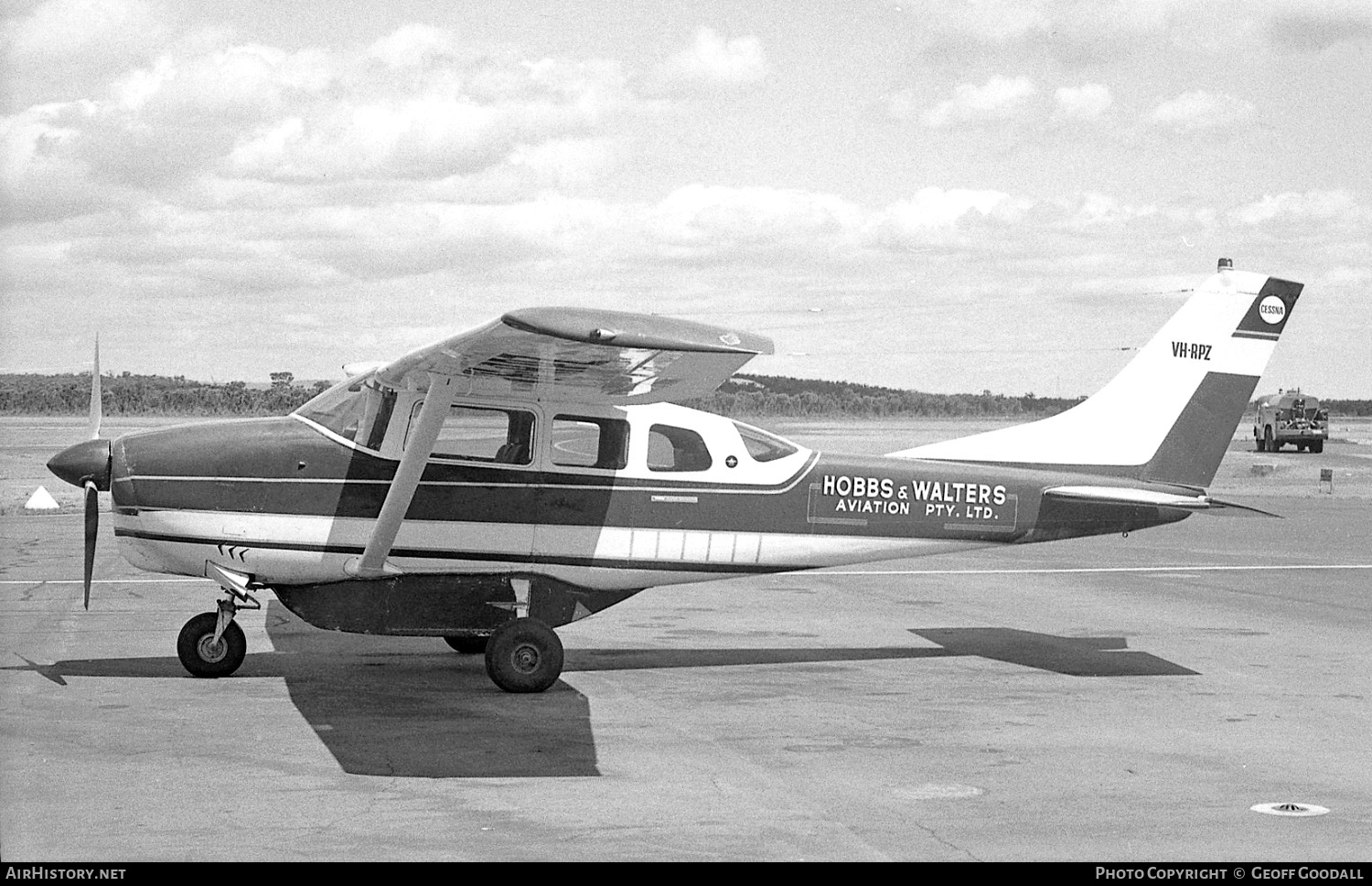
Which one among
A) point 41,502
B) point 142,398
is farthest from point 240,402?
point 41,502

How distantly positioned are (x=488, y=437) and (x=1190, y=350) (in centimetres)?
604

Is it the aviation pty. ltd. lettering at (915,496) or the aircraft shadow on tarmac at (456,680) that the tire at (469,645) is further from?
the aviation pty. ltd. lettering at (915,496)

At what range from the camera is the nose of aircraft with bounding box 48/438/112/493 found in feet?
34.3

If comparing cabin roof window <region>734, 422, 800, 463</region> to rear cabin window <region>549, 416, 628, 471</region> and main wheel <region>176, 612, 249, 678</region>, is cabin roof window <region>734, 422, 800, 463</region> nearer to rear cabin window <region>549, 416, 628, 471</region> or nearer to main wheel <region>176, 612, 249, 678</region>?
rear cabin window <region>549, 416, 628, 471</region>

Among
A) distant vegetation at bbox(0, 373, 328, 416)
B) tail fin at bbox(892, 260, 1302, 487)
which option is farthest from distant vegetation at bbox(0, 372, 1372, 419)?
tail fin at bbox(892, 260, 1302, 487)

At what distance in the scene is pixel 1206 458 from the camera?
1248 centimetres

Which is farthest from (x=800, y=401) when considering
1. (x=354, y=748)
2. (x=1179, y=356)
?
(x=354, y=748)

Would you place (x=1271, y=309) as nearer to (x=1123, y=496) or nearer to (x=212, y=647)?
(x=1123, y=496)

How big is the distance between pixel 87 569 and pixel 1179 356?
8.96 m

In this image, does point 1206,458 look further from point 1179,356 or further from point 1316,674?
point 1316,674

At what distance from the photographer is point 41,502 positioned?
2675cm

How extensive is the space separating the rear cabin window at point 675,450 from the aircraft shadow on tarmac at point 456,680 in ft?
5.35

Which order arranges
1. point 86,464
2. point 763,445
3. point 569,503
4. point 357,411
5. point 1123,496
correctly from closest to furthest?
1. point 86,464
2. point 357,411
3. point 569,503
4. point 763,445
5. point 1123,496

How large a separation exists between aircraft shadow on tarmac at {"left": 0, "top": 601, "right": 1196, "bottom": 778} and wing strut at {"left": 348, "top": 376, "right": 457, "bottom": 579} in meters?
0.88
